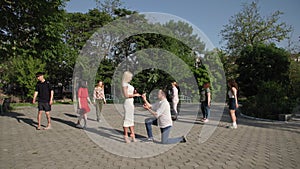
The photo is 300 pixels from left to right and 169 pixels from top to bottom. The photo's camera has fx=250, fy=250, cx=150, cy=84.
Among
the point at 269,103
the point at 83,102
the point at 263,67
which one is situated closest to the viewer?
the point at 83,102

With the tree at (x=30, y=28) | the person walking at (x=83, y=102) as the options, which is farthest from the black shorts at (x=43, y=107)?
the tree at (x=30, y=28)

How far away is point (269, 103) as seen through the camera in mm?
12195

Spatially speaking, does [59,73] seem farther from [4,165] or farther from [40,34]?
[4,165]

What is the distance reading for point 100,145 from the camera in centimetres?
616

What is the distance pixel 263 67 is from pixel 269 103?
4.03m

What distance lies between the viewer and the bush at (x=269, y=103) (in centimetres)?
1161

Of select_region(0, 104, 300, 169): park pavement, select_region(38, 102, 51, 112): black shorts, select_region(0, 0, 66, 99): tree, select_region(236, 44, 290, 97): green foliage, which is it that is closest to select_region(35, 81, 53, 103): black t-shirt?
select_region(38, 102, 51, 112): black shorts

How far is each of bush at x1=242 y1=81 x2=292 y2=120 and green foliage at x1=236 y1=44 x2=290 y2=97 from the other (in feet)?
5.56

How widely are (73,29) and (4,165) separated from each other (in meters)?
30.5

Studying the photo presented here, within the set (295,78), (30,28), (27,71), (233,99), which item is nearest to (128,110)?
(233,99)

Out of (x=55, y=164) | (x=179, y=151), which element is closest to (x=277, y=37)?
(x=179, y=151)

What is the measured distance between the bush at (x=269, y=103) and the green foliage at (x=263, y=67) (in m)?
1.69

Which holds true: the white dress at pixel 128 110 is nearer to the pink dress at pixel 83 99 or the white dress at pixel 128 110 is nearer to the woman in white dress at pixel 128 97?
the woman in white dress at pixel 128 97

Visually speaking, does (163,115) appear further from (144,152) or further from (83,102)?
(83,102)
